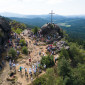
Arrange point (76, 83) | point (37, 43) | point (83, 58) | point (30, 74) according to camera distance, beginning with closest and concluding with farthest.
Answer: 1. point (76, 83)
2. point (30, 74)
3. point (83, 58)
4. point (37, 43)

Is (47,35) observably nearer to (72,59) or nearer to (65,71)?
(72,59)

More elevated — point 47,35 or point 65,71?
point 47,35

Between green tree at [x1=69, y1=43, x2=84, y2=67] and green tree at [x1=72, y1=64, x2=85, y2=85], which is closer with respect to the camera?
green tree at [x1=72, y1=64, x2=85, y2=85]

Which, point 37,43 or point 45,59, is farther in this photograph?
point 37,43

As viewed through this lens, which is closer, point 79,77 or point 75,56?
point 79,77

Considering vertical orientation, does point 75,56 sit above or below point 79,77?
above

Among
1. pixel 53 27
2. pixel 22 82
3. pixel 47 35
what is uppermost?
pixel 53 27

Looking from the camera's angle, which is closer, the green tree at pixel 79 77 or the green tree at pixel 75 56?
the green tree at pixel 79 77

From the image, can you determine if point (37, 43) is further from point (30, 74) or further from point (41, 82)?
point (41, 82)

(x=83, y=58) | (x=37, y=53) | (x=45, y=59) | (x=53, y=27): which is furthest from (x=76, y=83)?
(x=53, y=27)

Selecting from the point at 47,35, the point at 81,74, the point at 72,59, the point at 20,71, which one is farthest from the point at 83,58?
the point at 47,35

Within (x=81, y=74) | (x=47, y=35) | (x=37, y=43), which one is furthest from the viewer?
(x=47, y=35)
